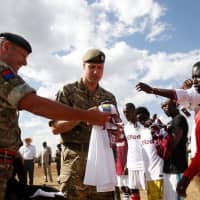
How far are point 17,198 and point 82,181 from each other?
900mm

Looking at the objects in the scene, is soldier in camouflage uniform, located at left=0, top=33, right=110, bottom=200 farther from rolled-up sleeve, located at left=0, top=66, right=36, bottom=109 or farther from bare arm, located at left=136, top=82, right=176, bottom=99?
bare arm, located at left=136, top=82, right=176, bottom=99

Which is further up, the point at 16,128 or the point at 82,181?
the point at 16,128

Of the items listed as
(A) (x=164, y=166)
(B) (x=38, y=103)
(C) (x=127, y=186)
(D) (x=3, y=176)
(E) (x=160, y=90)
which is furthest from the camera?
(C) (x=127, y=186)

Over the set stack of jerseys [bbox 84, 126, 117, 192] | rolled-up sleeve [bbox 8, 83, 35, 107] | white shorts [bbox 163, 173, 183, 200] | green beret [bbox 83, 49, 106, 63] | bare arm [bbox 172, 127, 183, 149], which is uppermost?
green beret [bbox 83, 49, 106, 63]

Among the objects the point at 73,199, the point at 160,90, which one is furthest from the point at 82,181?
the point at 160,90

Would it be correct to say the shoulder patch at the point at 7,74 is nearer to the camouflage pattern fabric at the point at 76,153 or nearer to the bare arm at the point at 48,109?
the bare arm at the point at 48,109

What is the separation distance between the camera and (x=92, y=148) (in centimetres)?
364

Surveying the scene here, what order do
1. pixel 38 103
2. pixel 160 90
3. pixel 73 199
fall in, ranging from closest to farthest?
pixel 38 103 < pixel 73 199 < pixel 160 90

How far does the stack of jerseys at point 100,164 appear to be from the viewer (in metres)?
3.56

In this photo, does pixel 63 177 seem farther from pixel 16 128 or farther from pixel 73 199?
pixel 16 128

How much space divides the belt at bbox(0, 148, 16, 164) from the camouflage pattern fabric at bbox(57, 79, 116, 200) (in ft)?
3.01

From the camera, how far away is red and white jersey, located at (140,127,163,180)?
673cm

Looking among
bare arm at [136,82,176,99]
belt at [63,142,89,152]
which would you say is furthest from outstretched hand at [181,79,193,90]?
belt at [63,142,89,152]

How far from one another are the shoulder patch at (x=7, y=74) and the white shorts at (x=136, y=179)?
5.00 metres
